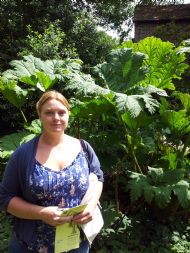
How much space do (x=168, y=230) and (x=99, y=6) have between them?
613cm

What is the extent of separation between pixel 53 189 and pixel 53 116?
14.1 inches

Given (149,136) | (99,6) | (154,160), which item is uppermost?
(99,6)

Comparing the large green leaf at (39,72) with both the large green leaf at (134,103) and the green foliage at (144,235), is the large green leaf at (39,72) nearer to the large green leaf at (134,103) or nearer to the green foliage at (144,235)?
the large green leaf at (134,103)

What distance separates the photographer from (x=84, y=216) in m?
1.84

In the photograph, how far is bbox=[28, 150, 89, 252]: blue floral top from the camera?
Result: 1.82 metres

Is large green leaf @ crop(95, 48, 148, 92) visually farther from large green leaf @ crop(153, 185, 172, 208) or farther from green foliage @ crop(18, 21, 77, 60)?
green foliage @ crop(18, 21, 77, 60)

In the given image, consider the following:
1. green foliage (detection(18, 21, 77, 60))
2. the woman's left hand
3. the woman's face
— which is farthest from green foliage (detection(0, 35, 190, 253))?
green foliage (detection(18, 21, 77, 60))

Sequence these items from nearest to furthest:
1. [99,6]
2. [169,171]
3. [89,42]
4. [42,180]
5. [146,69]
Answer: [42,180] < [169,171] < [146,69] < [89,42] < [99,6]

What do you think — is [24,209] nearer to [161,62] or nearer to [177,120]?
[177,120]

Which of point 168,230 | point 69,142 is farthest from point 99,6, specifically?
point 69,142

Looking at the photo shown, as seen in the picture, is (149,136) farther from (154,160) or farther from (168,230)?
(168,230)

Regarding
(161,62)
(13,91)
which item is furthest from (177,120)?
(13,91)

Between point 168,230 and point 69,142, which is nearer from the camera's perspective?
point 69,142

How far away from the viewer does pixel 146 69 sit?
3.39 meters
